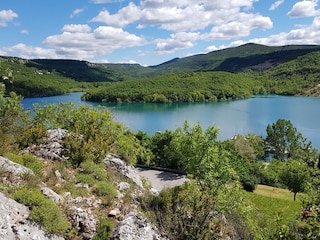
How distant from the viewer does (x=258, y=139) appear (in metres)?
56.1

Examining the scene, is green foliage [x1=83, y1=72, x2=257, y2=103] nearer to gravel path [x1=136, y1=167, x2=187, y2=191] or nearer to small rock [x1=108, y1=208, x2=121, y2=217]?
gravel path [x1=136, y1=167, x2=187, y2=191]

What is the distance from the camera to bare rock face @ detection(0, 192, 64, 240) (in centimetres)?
595

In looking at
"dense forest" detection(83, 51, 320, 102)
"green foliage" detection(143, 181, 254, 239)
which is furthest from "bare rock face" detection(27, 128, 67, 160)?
"dense forest" detection(83, 51, 320, 102)

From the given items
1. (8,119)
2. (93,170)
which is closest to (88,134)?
(93,170)

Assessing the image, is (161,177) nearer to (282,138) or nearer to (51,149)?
(51,149)

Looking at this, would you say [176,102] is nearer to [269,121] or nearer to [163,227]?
[269,121]

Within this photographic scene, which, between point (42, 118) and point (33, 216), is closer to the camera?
point (33, 216)

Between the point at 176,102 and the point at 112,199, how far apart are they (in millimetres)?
116183

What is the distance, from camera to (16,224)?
6223 millimetres

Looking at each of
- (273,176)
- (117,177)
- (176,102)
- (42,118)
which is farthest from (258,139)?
(176,102)

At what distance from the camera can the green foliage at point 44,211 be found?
6.60 meters

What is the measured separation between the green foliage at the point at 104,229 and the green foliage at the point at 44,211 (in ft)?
2.36

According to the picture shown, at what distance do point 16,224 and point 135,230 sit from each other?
2608mm

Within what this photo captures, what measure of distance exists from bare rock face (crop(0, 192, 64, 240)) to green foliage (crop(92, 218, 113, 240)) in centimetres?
90
